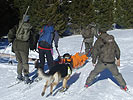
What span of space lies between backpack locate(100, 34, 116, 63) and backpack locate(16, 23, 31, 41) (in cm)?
212

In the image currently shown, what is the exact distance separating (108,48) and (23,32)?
7.81 feet

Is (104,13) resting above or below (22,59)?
above

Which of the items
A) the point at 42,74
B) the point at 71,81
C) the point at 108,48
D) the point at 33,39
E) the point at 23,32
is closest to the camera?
the point at 42,74

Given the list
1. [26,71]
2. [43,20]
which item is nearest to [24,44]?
[26,71]

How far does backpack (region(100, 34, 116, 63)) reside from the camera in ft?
13.9

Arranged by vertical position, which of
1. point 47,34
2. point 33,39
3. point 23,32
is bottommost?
point 33,39

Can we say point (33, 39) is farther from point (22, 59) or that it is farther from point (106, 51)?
point (106, 51)

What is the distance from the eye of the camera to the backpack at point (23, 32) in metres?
5.04

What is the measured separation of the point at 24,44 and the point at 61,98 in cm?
191

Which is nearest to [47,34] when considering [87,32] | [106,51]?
[106,51]

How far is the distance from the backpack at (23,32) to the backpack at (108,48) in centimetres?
212

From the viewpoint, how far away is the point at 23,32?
5051 mm

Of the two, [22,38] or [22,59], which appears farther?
[22,59]

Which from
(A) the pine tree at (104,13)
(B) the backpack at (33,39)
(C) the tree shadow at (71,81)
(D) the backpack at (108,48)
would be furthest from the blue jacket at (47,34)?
(A) the pine tree at (104,13)
